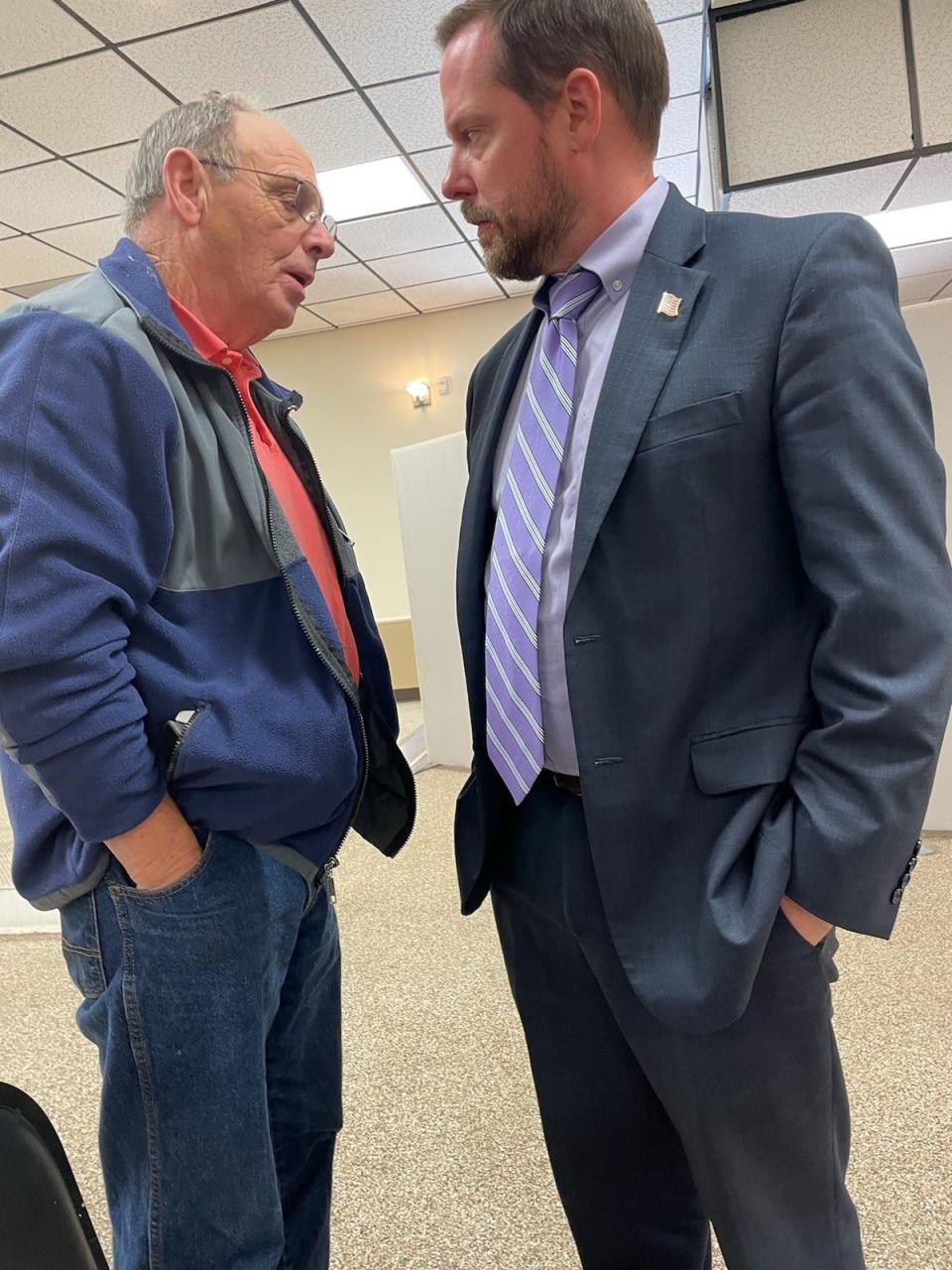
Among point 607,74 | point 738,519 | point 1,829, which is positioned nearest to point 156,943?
point 738,519

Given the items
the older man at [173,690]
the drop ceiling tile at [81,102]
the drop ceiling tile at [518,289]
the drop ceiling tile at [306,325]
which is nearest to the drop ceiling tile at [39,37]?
the drop ceiling tile at [81,102]

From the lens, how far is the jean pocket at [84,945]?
0.88 meters

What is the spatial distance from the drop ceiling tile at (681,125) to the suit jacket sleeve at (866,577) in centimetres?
325

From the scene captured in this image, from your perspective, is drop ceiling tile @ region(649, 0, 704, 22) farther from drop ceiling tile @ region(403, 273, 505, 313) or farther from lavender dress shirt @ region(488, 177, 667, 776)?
drop ceiling tile @ region(403, 273, 505, 313)

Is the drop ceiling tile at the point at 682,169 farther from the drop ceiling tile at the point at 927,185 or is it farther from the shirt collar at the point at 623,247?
the shirt collar at the point at 623,247

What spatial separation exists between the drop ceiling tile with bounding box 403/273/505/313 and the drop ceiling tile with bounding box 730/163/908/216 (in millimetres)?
2588

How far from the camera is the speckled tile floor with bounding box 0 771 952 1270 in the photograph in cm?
140

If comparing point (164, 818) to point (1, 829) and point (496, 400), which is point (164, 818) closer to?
point (496, 400)

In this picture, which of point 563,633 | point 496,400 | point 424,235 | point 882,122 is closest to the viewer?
point 563,633

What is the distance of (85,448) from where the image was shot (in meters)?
0.81

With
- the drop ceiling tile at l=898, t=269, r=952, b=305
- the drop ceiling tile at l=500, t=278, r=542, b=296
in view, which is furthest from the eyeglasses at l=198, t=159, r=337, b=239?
the drop ceiling tile at l=898, t=269, r=952, b=305

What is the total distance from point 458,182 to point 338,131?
3.06 m

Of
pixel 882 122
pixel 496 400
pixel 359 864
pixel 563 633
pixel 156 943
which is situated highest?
pixel 882 122

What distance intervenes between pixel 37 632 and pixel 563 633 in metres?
0.51
